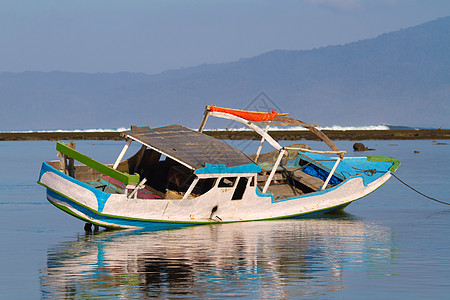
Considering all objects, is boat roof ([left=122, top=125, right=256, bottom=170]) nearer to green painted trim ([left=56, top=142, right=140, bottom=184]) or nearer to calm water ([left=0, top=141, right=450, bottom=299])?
green painted trim ([left=56, top=142, right=140, bottom=184])

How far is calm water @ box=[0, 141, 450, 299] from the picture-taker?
15.7 meters

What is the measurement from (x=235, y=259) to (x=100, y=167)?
5924mm

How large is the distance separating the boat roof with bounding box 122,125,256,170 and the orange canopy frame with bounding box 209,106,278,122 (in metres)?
1.56

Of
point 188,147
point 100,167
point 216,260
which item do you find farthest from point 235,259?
point 188,147

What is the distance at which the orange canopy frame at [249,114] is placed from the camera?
2787 centimetres

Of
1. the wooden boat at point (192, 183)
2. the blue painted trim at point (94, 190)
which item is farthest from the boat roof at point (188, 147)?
the blue painted trim at point (94, 190)

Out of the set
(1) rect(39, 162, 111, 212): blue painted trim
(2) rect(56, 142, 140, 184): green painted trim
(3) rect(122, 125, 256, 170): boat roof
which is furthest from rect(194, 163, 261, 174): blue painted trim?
(1) rect(39, 162, 111, 212): blue painted trim

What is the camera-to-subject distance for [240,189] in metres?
27.0

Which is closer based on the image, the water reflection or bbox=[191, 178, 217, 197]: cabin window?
the water reflection

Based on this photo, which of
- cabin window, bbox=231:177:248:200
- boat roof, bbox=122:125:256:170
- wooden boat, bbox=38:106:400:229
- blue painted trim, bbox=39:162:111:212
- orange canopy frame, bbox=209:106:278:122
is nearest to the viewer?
blue painted trim, bbox=39:162:111:212

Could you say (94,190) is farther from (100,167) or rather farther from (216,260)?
(216,260)

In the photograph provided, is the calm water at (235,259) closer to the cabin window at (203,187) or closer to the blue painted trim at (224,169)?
the blue painted trim at (224,169)

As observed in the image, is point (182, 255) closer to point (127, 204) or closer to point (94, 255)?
point (94, 255)

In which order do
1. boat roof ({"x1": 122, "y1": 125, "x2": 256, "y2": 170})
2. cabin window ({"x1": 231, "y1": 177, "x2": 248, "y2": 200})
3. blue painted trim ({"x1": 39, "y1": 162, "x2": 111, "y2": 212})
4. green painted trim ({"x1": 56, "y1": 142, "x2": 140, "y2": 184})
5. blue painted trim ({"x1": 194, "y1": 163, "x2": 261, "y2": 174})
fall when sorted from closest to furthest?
blue painted trim ({"x1": 39, "y1": 162, "x2": 111, "y2": 212})
green painted trim ({"x1": 56, "y1": 142, "x2": 140, "y2": 184})
blue painted trim ({"x1": 194, "y1": 163, "x2": 261, "y2": 174})
boat roof ({"x1": 122, "y1": 125, "x2": 256, "y2": 170})
cabin window ({"x1": 231, "y1": 177, "x2": 248, "y2": 200})
